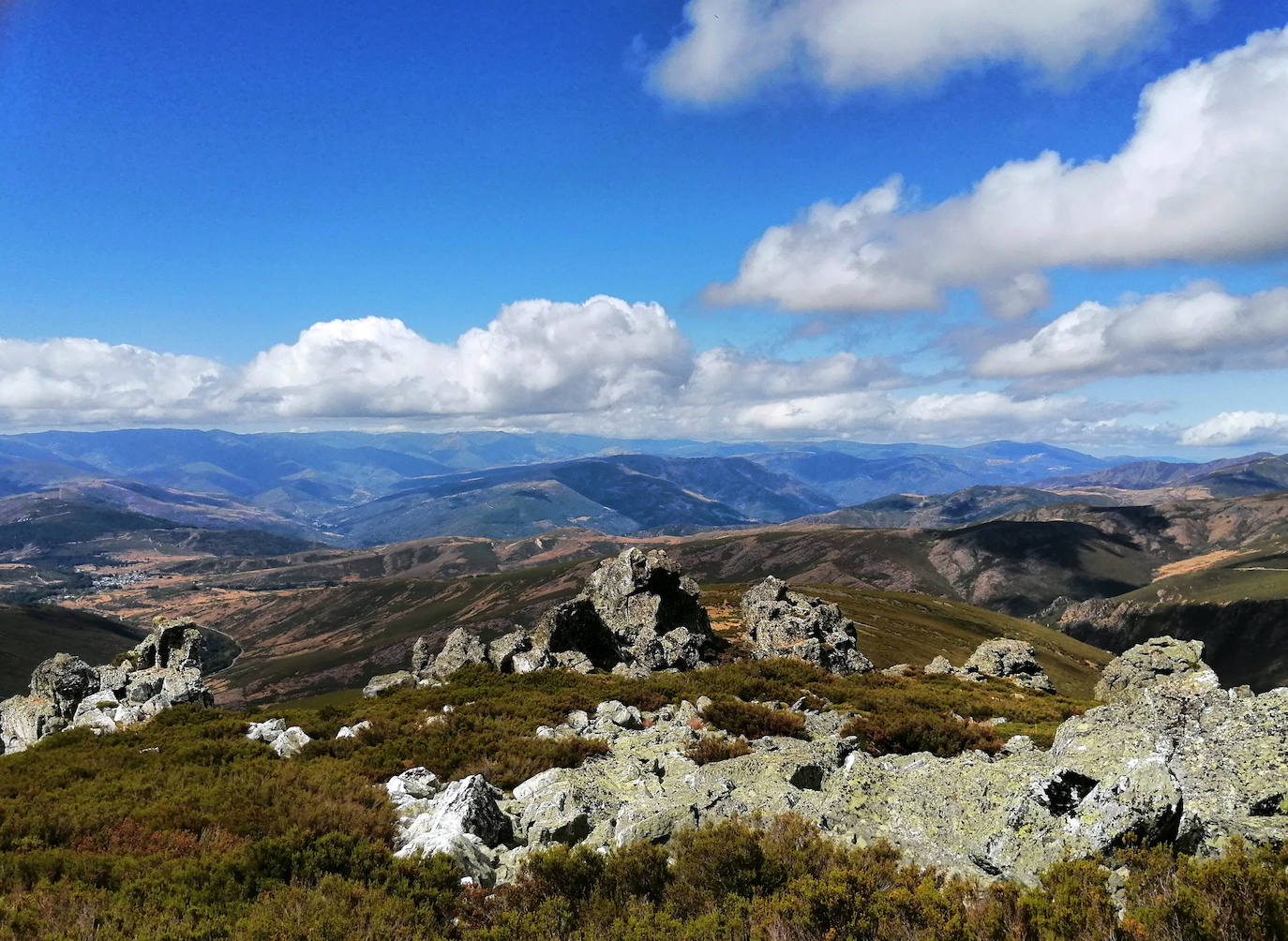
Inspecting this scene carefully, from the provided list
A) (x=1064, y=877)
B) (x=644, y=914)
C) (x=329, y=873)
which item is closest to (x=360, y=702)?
(x=329, y=873)

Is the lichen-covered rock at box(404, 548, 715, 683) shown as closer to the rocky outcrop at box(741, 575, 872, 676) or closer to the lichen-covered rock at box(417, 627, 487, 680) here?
the lichen-covered rock at box(417, 627, 487, 680)

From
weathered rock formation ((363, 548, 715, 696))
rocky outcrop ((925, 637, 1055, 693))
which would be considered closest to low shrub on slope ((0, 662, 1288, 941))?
weathered rock formation ((363, 548, 715, 696))

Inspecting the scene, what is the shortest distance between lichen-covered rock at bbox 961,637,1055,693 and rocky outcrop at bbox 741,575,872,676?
13.7 metres

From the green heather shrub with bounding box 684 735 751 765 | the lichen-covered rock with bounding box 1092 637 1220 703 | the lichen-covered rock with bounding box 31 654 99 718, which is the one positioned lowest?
the lichen-covered rock with bounding box 31 654 99 718

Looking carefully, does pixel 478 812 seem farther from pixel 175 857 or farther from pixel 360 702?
pixel 360 702

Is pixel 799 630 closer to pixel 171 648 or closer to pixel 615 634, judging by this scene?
pixel 615 634

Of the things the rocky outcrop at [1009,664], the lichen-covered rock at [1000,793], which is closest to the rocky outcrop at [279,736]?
the lichen-covered rock at [1000,793]

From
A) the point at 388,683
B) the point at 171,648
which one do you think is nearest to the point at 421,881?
the point at 388,683

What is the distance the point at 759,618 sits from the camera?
216ft

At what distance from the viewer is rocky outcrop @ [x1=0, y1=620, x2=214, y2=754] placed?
3152 centimetres

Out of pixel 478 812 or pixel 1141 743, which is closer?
pixel 1141 743

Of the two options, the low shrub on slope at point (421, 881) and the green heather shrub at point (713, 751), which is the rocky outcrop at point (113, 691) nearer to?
the low shrub on slope at point (421, 881)

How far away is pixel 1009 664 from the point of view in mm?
66500

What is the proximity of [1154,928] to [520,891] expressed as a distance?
26.9ft
